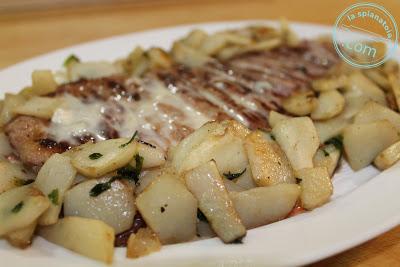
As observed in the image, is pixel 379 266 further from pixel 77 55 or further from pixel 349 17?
pixel 77 55

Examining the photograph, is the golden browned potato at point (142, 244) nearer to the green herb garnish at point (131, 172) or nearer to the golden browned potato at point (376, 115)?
the green herb garnish at point (131, 172)

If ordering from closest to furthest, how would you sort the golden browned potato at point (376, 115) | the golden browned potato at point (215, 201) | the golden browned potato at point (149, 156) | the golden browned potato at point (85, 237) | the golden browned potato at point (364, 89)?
the golden browned potato at point (85, 237) → the golden browned potato at point (215, 201) → the golden browned potato at point (149, 156) → the golden browned potato at point (376, 115) → the golden browned potato at point (364, 89)

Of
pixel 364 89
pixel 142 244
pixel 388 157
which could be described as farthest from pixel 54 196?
pixel 364 89

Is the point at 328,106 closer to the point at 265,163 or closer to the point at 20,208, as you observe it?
the point at 265,163

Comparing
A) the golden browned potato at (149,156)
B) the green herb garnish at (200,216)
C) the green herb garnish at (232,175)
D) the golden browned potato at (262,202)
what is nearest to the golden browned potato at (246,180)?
the green herb garnish at (232,175)

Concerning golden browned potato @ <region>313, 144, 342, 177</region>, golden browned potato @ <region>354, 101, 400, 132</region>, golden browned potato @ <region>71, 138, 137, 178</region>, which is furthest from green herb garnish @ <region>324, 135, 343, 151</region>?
golden browned potato @ <region>71, 138, 137, 178</region>

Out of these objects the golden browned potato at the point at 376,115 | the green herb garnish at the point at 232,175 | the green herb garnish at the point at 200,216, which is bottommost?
the green herb garnish at the point at 200,216

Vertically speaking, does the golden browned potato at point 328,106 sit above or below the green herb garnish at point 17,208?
below

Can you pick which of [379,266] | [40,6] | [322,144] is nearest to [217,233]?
[379,266]
